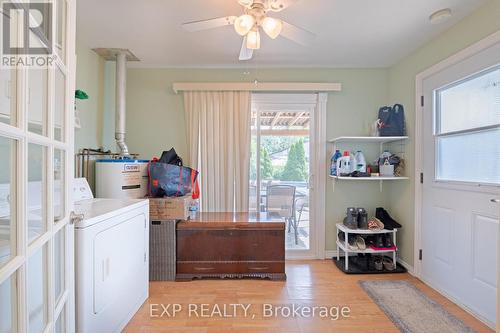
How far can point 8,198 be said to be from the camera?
74 centimetres

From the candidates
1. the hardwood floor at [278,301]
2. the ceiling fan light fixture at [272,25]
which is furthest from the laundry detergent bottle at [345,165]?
the ceiling fan light fixture at [272,25]

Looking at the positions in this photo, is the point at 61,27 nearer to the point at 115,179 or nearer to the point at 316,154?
the point at 115,179

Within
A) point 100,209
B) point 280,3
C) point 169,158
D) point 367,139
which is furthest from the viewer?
point 367,139

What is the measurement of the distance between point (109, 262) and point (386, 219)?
9.03ft

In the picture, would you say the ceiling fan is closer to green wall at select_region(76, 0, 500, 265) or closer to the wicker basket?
green wall at select_region(76, 0, 500, 265)

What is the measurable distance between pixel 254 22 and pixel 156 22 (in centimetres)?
106

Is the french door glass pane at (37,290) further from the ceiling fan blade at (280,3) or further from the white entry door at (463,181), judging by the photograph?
the white entry door at (463,181)

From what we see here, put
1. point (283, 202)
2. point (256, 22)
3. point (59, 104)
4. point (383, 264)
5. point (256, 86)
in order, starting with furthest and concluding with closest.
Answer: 1. point (283, 202)
2. point (256, 86)
3. point (383, 264)
4. point (256, 22)
5. point (59, 104)

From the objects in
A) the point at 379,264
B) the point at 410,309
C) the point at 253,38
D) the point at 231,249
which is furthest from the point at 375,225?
the point at 253,38

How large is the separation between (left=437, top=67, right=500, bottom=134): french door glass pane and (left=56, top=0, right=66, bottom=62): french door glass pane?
2.58m

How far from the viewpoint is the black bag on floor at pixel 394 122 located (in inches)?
113

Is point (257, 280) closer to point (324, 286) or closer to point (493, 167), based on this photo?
point (324, 286)

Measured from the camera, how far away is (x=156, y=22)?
2.22 meters

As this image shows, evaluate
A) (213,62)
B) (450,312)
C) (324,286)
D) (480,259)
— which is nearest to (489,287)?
(480,259)
